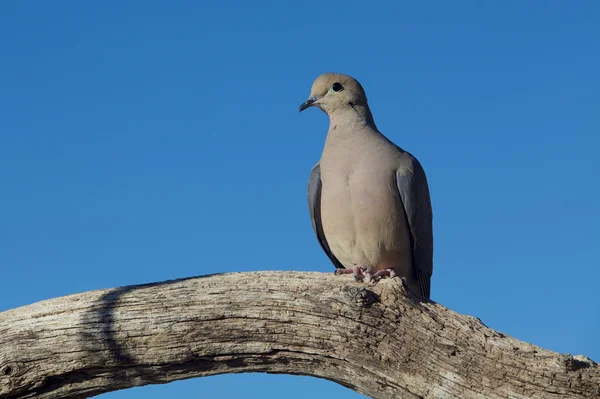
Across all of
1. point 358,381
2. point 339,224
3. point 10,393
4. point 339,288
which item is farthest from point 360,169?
point 10,393

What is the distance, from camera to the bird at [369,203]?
574cm

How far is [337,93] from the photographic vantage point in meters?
6.33

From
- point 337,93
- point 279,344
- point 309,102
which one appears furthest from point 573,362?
point 309,102

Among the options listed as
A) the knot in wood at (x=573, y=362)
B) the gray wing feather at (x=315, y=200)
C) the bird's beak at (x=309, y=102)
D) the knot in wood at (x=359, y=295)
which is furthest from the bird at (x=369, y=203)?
the knot in wood at (x=573, y=362)

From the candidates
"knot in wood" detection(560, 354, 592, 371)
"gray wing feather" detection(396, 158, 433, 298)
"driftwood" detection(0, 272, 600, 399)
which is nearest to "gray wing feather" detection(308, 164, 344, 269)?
"gray wing feather" detection(396, 158, 433, 298)

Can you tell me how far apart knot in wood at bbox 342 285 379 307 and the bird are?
0.57 m

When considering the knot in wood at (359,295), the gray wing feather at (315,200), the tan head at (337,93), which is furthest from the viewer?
the tan head at (337,93)

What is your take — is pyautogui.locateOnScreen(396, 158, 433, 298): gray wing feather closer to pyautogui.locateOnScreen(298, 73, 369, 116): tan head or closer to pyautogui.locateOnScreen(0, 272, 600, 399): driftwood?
pyautogui.locateOnScreen(298, 73, 369, 116): tan head

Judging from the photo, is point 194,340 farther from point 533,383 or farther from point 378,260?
point 533,383

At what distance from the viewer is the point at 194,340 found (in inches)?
193

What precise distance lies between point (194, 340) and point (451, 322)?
5.47 feet

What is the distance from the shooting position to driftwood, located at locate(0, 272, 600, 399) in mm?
4727

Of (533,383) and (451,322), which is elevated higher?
(451,322)

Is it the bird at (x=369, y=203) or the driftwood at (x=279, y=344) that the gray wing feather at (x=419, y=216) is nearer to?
the bird at (x=369, y=203)
